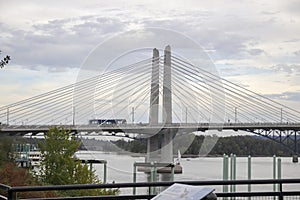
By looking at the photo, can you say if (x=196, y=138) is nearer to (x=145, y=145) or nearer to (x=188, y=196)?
(x=145, y=145)

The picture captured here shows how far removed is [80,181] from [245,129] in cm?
1966

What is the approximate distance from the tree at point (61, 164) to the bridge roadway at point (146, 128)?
871 cm

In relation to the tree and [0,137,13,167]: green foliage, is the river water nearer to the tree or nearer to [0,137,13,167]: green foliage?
[0,137,13,167]: green foliage

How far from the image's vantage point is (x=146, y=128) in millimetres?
39969

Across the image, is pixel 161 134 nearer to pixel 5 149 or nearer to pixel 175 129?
pixel 175 129

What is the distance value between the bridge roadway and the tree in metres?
8.71

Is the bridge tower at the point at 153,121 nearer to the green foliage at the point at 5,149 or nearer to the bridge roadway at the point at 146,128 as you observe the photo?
the bridge roadway at the point at 146,128

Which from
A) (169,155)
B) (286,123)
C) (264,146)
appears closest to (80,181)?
(169,155)

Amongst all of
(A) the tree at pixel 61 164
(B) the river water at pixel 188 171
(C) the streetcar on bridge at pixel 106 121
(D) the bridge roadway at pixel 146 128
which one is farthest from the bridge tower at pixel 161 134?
(A) the tree at pixel 61 164

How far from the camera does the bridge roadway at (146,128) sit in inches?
1595

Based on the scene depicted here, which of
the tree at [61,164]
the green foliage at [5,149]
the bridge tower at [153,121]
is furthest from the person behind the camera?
the bridge tower at [153,121]

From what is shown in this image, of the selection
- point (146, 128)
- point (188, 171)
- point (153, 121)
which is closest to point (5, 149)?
point (146, 128)

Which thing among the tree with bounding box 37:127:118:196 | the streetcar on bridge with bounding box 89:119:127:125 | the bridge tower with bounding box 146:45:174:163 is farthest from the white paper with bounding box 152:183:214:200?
the streetcar on bridge with bounding box 89:119:127:125

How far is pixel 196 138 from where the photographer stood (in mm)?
52781
